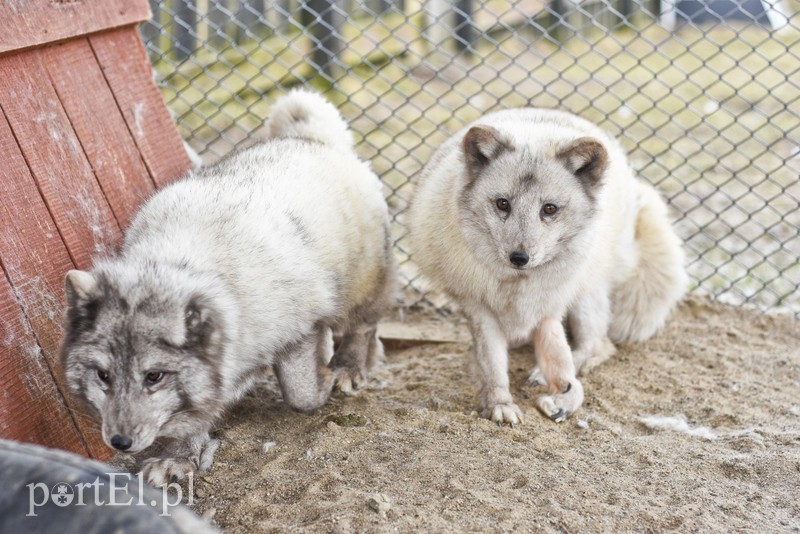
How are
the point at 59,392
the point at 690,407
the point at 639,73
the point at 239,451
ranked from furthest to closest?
the point at 639,73 → the point at 690,407 → the point at 239,451 → the point at 59,392

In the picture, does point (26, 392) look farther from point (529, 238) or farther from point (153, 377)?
point (529, 238)

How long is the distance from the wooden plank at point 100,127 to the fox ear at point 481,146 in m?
1.62

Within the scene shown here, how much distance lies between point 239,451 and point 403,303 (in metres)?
2.07

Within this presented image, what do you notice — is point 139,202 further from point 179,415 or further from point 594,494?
point 594,494

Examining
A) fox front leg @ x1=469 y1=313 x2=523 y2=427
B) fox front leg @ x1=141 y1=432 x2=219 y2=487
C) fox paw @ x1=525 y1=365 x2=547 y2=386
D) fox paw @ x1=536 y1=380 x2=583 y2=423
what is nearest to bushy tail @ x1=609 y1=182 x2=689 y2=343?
fox paw @ x1=525 y1=365 x2=547 y2=386

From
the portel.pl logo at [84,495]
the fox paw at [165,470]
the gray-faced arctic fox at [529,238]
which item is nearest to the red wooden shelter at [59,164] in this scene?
the fox paw at [165,470]

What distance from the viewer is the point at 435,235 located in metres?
4.09

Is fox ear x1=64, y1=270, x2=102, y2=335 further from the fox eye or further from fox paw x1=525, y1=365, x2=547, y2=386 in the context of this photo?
fox paw x1=525, y1=365, x2=547, y2=386

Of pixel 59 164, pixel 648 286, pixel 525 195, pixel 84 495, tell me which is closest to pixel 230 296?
pixel 59 164

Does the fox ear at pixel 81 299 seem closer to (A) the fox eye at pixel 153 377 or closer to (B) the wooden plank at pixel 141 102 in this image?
(A) the fox eye at pixel 153 377

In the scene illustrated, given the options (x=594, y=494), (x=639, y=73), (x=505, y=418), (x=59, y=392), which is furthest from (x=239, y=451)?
(x=639, y=73)

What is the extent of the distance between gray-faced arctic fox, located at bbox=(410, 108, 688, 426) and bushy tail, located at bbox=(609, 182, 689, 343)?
0.16 metres

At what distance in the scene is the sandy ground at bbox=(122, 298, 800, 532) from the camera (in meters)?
3.05

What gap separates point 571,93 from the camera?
5.64m
